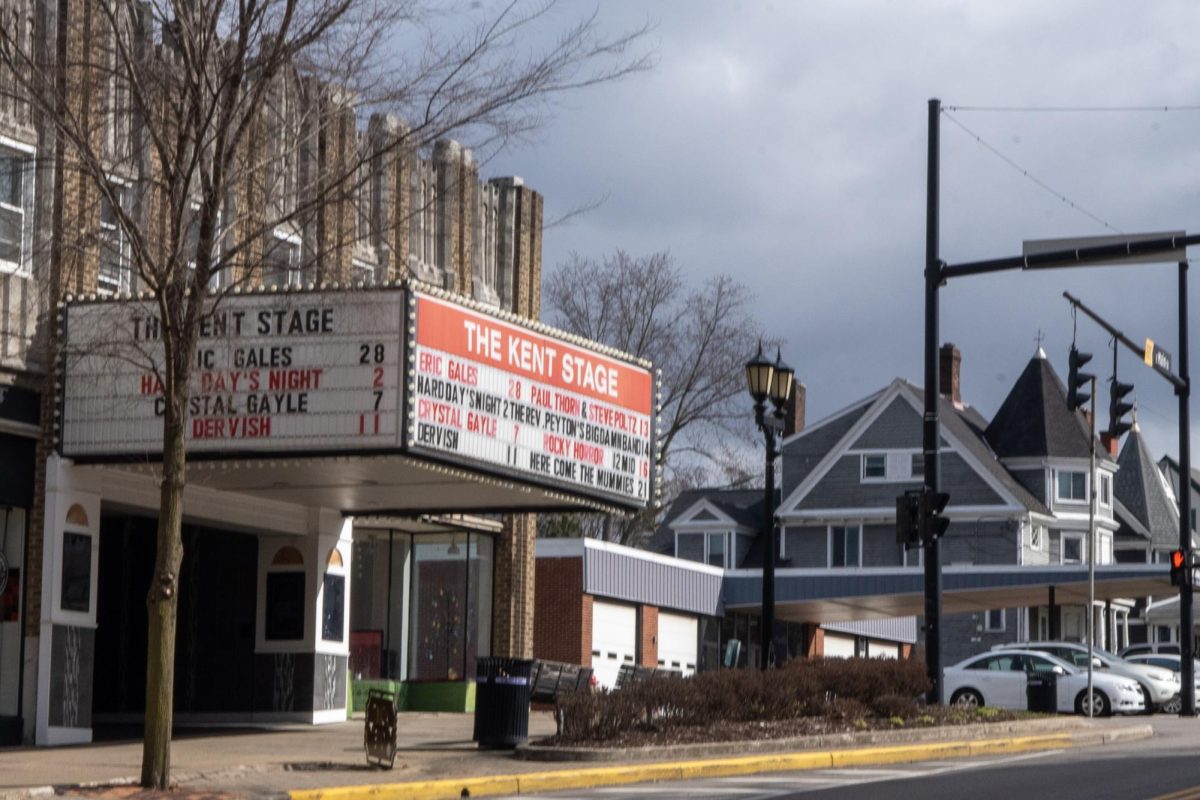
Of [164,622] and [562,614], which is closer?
[164,622]

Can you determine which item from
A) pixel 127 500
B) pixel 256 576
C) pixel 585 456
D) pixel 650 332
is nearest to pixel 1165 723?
pixel 585 456

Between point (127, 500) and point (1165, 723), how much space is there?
1865 cm

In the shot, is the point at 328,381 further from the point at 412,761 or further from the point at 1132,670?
the point at 1132,670

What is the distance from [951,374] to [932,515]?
46917 millimetres

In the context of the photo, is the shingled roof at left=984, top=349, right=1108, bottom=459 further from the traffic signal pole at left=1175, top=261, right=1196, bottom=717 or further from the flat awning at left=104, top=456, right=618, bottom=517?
the flat awning at left=104, top=456, right=618, bottom=517

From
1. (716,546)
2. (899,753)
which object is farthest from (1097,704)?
(716,546)

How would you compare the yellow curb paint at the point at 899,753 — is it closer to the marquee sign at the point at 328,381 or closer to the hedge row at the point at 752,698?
the hedge row at the point at 752,698

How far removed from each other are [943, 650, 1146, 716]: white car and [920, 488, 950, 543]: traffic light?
35.6 ft

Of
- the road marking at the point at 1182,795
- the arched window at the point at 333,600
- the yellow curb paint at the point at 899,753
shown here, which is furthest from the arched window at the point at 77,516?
the road marking at the point at 1182,795

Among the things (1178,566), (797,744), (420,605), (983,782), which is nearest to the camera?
(983,782)

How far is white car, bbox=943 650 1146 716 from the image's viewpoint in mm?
36219

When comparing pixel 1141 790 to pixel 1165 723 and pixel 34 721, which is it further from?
pixel 1165 723

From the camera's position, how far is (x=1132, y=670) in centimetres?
3891

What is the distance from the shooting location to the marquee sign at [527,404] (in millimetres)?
21234
